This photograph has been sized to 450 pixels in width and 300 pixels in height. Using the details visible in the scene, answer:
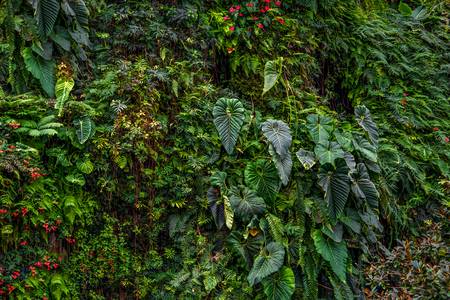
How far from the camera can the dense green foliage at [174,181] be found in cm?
446

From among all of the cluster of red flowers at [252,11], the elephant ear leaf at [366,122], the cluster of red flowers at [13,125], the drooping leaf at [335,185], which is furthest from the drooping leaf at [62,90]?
the elephant ear leaf at [366,122]

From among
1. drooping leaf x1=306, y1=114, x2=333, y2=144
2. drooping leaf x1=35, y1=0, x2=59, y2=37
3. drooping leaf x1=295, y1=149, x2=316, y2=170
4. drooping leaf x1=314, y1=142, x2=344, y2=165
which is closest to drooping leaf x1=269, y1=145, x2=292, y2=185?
drooping leaf x1=295, y1=149, x2=316, y2=170

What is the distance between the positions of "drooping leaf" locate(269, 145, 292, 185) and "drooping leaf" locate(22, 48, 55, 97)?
2470 mm

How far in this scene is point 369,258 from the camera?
545 centimetres

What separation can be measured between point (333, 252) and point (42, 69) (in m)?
3.66

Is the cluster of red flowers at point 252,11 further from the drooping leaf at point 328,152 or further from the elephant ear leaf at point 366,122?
the drooping leaf at point 328,152

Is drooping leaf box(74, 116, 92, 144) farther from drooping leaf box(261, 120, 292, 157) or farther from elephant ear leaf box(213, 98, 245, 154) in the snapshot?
drooping leaf box(261, 120, 292, 157)

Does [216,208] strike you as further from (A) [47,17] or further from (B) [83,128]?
(A) [47,17]

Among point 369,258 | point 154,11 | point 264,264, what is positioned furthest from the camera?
point 154,11

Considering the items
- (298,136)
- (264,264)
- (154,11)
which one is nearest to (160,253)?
Answer: (264,264)

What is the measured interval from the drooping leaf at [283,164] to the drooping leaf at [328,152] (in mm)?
326

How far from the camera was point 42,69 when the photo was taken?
511cm

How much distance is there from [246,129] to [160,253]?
1706 mm

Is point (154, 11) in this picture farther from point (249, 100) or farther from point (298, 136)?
point (298, 136)
